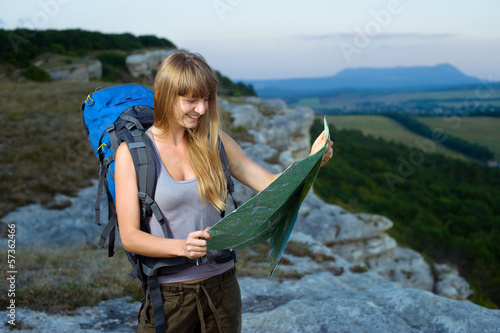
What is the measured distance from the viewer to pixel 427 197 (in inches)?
2120

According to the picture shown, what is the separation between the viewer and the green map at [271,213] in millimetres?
1856

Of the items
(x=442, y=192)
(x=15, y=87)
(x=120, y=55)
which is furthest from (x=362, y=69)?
(x=15, y=87)

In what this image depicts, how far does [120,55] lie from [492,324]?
42494mm

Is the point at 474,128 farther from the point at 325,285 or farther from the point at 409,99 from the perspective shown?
the point at 325,285

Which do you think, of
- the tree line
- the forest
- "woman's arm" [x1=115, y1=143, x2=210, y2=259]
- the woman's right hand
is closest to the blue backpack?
"woman's arm" [x1=115, y1=143, x2=210, y2=259]

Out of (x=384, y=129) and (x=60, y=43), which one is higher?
(x=60, y=43)

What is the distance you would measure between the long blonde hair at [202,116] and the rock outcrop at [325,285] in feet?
8.58

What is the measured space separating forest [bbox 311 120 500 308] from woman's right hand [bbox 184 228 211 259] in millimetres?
18908

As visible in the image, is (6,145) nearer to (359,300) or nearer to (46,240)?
(46,240)

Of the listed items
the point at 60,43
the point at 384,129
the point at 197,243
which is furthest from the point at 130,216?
the point at 384,129

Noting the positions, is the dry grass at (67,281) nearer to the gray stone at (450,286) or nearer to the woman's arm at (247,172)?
the woman's arm at (247,172)

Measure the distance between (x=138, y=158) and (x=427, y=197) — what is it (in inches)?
2264

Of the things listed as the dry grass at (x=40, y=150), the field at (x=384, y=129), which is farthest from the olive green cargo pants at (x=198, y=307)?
the field at (x=384, y=129)

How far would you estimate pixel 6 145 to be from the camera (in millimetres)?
13375
